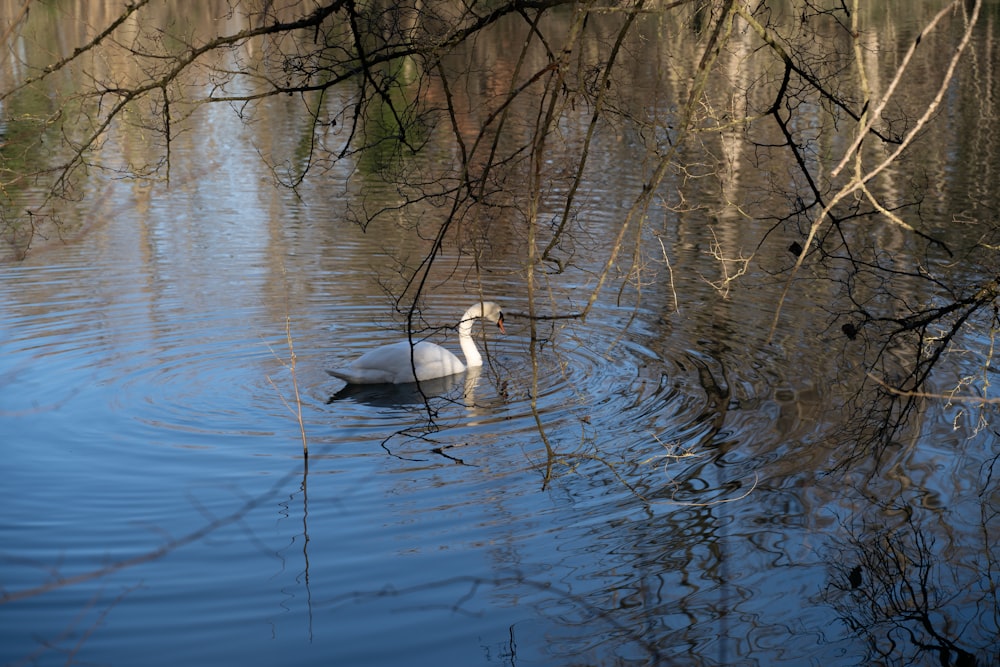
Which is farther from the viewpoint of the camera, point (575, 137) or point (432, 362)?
point (575, 137)

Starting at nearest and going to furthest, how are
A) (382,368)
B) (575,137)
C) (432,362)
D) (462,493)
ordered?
(462,493)
(382,368)
(432,362)
(575,137)

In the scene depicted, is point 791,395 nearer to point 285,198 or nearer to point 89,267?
point 89,267

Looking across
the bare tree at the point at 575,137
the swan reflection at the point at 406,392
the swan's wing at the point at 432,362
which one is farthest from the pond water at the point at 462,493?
the bare tree at the point at 575,137

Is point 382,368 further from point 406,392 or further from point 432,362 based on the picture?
point 432,362

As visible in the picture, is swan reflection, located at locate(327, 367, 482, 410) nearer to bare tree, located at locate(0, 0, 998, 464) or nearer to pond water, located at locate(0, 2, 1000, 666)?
pond water, located at locate(0, 2, 1000, 666)

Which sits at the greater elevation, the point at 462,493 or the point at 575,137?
the point at 575,137

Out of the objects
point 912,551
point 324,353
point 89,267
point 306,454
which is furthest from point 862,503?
point 89,267

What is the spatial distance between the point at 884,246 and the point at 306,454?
317 inches

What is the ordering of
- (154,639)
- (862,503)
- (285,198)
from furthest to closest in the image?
1. (285,198)
2. (862,503)
3. (154,639)

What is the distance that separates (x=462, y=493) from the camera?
6773 mm

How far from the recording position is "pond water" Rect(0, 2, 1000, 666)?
519 centimetres

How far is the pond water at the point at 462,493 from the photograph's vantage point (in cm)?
519

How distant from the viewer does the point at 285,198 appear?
53.8 ft

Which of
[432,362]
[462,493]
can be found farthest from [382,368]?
[462,493]
